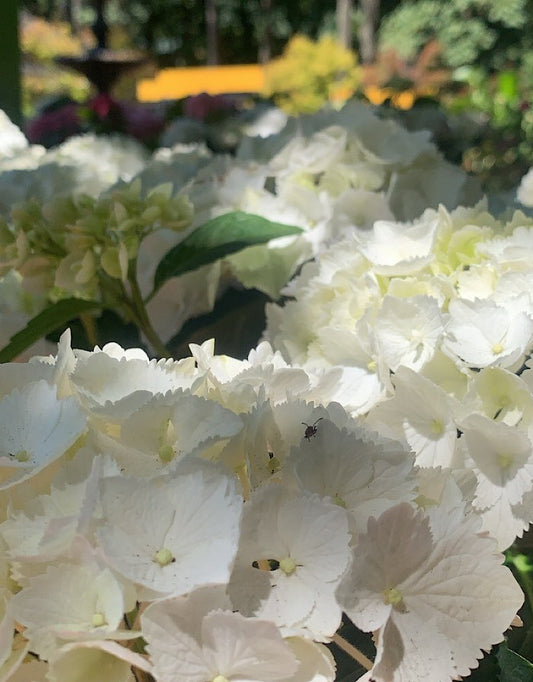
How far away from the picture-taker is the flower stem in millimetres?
382

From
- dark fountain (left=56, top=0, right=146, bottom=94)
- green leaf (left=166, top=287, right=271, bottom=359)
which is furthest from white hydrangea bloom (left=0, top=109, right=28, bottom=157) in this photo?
dark fountain (left=56, top=0, right=146, bottom=94)

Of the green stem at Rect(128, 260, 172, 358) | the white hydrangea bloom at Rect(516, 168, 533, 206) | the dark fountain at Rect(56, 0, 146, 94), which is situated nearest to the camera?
the green stem at Rect(128, 260, 172, 358)

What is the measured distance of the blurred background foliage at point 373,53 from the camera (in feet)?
8.37

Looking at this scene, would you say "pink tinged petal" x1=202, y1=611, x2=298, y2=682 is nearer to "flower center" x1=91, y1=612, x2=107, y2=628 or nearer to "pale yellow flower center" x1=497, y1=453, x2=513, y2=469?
"flower center" x1=91, y1=612, x2=107, y2=628

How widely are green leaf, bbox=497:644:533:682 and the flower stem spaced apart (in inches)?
3.6

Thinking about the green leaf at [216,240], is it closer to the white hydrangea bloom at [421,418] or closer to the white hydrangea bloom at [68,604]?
the white hydrangea bloom at [421,418]

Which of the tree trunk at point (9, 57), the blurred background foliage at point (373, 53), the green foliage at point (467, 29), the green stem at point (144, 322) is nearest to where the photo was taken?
the green stem at point (144, 322)

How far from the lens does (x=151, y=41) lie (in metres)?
17.8

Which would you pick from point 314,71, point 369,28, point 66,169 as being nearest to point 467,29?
point 369,28

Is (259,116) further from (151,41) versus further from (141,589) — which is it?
(151,41)

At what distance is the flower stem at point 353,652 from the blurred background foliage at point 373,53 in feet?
3.90

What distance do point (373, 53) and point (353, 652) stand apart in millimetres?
13531

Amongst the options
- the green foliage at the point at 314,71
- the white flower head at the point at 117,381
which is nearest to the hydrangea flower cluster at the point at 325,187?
the white flower head at the point at 117,381

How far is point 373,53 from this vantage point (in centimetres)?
1305
